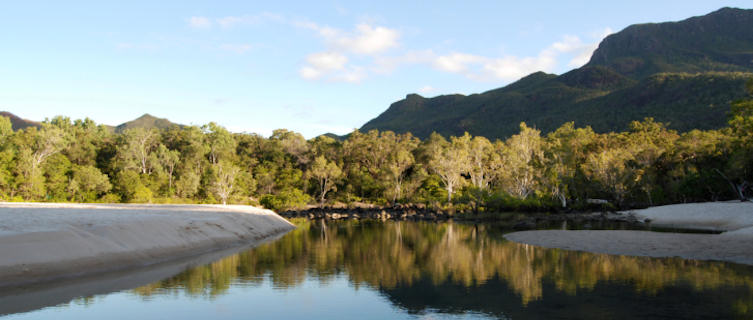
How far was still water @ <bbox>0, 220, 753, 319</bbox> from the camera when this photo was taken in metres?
11.9

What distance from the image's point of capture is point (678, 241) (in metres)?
25.8

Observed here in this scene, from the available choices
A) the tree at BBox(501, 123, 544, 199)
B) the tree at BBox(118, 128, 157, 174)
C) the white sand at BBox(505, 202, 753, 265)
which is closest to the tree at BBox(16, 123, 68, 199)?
the tree at BBox(118, 128, 157, 174)

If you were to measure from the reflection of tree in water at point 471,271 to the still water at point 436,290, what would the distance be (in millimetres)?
39

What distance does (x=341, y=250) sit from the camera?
86.0 feet

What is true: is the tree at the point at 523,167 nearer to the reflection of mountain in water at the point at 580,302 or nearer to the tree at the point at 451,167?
the tree at the point at 451,167

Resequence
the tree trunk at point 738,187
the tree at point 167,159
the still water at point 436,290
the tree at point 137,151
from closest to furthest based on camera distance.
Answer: the still water at point 436,290 < the tree trunk at point 738,187 < the tree at point 137,151 < the tree at point 167,159

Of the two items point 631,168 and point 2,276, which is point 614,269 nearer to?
point 2,276

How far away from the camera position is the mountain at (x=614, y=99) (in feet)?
320

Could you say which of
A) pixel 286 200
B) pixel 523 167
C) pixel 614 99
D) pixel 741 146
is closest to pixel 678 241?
pixel 741 146

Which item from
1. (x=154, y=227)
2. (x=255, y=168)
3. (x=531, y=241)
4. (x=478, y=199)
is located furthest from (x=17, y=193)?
(x=531, y=241)

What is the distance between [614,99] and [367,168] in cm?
7781

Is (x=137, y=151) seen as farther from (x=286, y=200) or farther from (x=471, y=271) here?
(x=471, y=271)

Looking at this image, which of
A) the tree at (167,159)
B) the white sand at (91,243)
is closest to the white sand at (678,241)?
the white sand at (91,243)

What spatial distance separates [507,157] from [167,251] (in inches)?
2258
